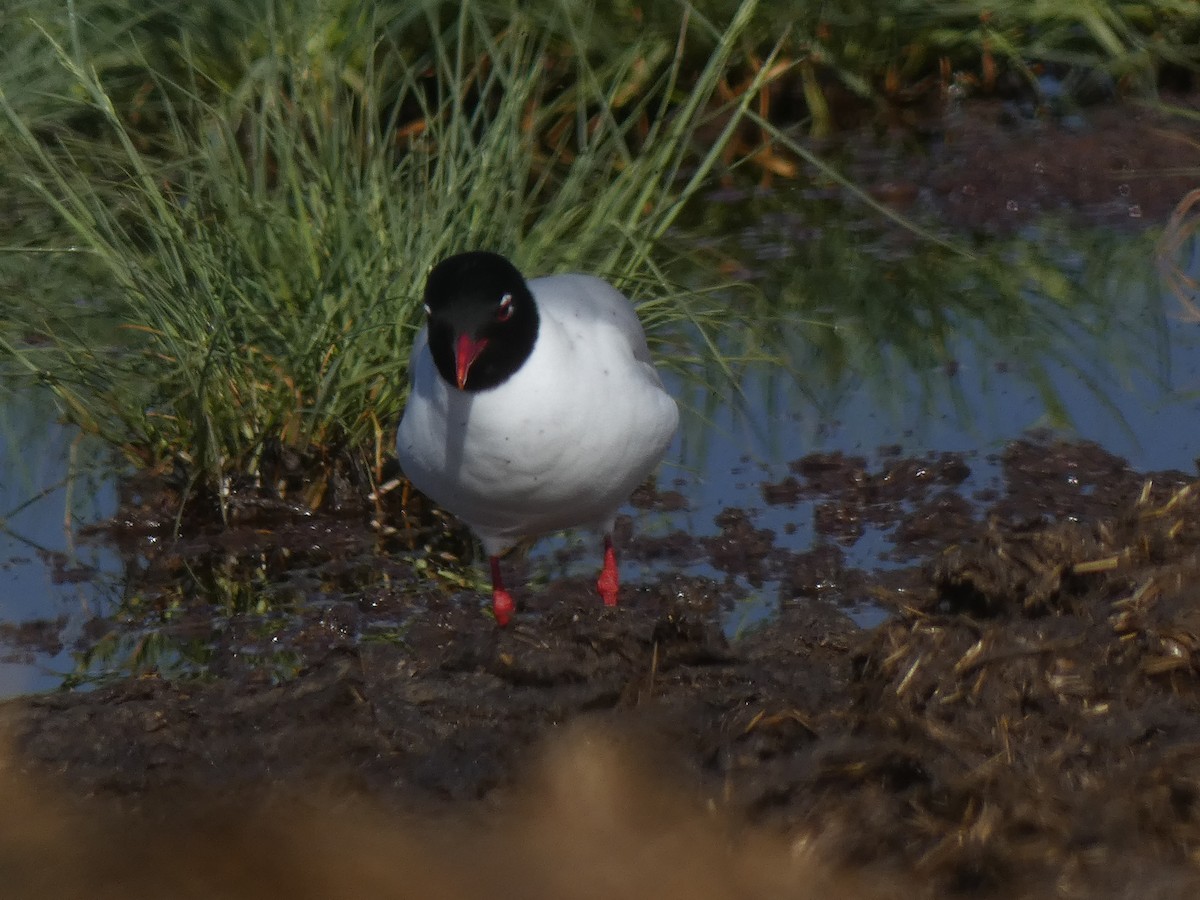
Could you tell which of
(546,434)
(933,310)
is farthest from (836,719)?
(933,310)

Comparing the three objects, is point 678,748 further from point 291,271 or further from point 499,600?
point 291,271

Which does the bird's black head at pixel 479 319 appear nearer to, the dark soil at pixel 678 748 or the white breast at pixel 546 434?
the white breast at pixel 546 434

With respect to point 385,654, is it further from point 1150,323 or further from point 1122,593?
point 1150,323

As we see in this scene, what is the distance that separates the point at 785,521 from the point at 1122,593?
199 cm

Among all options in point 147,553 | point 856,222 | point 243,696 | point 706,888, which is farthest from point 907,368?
point 706,888

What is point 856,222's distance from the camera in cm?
901

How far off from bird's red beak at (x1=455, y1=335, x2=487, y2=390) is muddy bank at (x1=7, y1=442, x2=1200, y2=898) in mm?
618

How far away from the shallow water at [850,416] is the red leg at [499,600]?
42 cm

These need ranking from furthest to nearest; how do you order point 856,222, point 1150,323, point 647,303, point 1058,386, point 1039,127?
point 1039,127
point 856,222
point 1150,323
point 1058,386
point 647,303

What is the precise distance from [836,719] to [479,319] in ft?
Result: 4.72

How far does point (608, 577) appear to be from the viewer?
546 centimetres

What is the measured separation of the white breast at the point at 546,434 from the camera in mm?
4746

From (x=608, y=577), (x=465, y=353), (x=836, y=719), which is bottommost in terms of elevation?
(x=608, y=577)

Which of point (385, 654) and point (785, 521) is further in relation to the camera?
point (785, 521)
